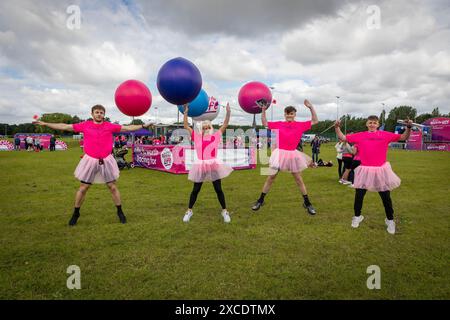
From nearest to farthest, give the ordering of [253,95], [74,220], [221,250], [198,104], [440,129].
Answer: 1. [221,250]
2. [74,220]
3. [253,95]
4. [198,104]
5. [440,129]

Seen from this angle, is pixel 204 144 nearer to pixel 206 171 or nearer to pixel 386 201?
pixel 206 171

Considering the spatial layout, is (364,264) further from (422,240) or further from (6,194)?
(6,194)

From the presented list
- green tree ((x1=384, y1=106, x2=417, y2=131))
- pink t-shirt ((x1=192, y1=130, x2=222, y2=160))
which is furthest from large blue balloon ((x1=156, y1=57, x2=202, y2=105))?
green tree ((x1=384, y1=106, x2=417, y2=131))

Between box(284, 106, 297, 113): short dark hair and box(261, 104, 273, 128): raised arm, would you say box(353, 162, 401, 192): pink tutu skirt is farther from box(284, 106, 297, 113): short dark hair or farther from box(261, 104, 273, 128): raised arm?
box(261, 104, 273, 128): raised arm

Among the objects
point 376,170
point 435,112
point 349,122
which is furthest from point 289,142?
point 349,122

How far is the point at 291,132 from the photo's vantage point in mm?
6410

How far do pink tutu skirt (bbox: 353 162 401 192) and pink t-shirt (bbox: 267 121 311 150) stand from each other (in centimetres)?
155

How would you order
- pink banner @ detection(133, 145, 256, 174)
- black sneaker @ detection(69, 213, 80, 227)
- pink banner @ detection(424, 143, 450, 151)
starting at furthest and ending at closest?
pink banner @ detection(424, 143, 450, 151), pink banner @ detection(133, 145, 256, 174), black sneaker @ detection(69, 213, 80, 227)

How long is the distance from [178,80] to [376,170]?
4.31 metres

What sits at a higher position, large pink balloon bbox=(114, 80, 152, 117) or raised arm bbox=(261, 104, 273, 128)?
large pink balloon bbox=(114, 80, 152, 117)

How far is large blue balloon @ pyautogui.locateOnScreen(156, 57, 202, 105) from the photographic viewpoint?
6.15 m
